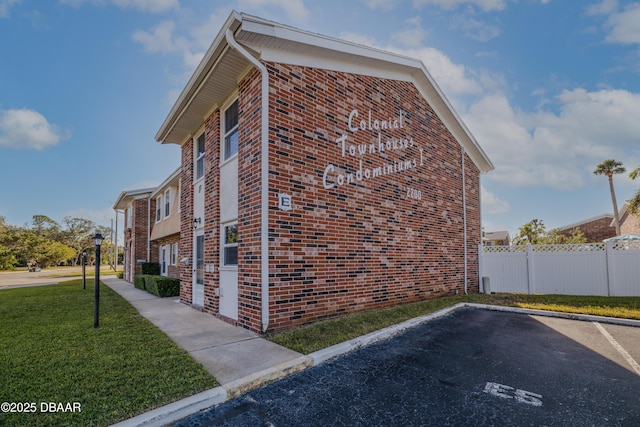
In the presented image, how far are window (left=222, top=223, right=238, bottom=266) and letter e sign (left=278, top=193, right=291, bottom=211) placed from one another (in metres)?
1.70

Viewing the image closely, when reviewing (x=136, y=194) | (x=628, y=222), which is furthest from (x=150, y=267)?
(x=628, y=222)

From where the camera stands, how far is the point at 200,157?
10023 mm

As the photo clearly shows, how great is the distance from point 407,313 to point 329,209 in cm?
307

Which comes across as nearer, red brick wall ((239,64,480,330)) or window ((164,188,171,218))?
red brick wall ((239,64,480,330))

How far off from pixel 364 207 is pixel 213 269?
407 centimetres

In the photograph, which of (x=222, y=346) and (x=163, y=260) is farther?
(x=163, y=260)

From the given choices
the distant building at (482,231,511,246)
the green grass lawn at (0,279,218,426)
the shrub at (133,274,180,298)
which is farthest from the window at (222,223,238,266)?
the distant building at (482,231,511,246)

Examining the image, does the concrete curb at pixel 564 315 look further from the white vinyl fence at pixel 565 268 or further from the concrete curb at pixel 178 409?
the concrete curb at pixel 178 409

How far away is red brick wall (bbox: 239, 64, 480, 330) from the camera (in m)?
5.97

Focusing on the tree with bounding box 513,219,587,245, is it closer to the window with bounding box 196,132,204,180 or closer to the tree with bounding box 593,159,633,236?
the tree with bounding box 593,159,633,236

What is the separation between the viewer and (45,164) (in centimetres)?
2869

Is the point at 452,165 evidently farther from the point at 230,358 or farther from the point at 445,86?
the point at 230,358

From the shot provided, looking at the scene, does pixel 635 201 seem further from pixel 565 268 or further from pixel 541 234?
pixel 541 234

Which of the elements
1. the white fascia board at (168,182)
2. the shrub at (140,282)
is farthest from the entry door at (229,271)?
the shrub at (140,282)
